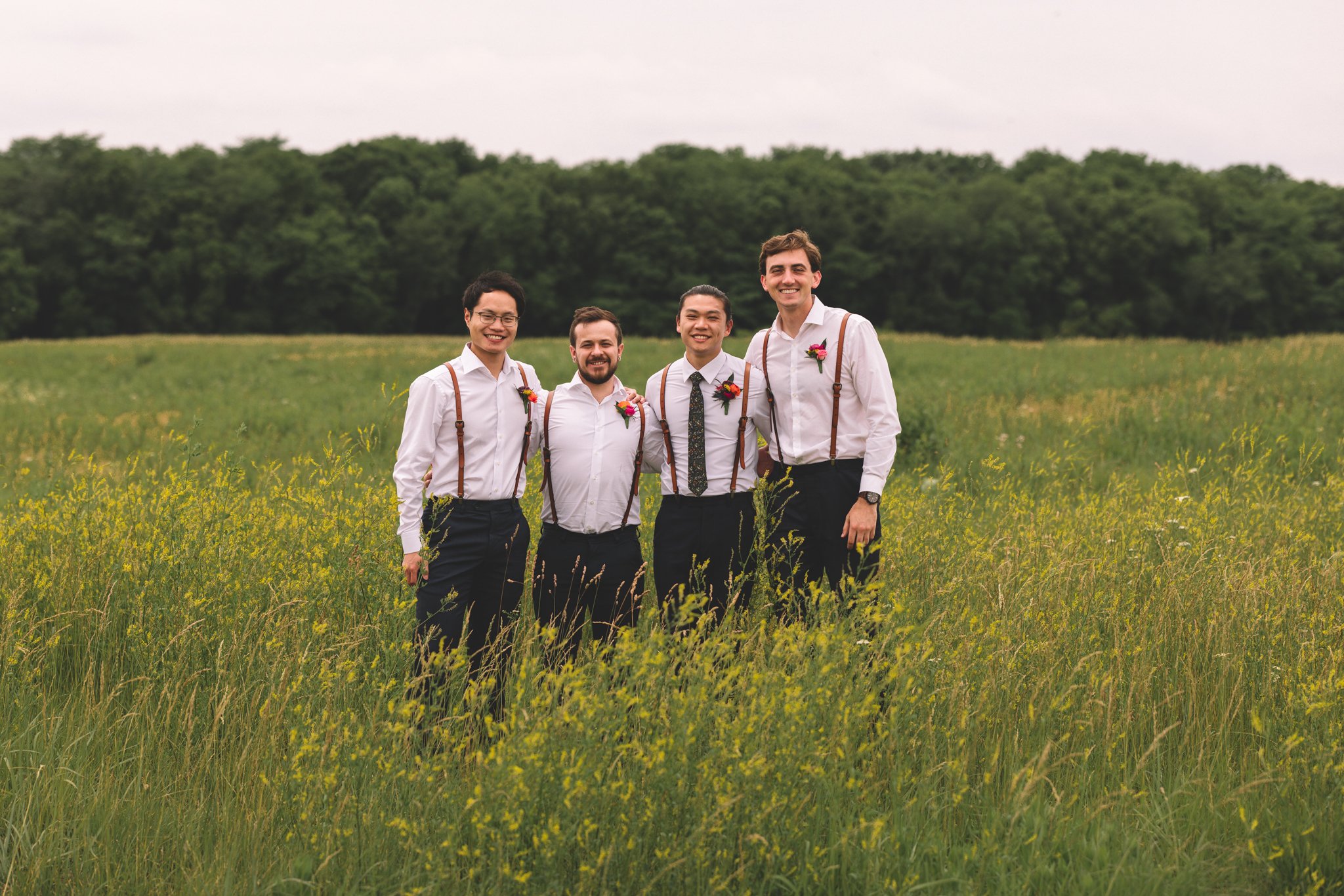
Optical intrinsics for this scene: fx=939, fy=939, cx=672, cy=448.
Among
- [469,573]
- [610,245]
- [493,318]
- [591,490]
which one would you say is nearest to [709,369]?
[591,490]

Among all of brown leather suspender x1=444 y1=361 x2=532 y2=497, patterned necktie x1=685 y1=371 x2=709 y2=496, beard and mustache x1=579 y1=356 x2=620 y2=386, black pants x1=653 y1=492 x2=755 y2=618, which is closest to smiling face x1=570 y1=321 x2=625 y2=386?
beard and mustache x1=579 y1=356 x2=620 y2=386

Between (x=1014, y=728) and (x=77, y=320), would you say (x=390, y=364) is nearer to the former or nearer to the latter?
(x=1014, y=728)

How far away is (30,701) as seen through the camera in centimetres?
388

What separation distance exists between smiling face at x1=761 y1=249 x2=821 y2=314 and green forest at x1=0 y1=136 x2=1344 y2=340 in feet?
208

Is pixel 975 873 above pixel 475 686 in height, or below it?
below

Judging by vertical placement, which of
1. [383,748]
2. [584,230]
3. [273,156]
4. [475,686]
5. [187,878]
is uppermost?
[273,156]

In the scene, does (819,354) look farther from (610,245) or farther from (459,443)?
(610,245)

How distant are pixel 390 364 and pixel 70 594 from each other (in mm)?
24771

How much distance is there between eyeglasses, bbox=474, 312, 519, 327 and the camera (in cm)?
423

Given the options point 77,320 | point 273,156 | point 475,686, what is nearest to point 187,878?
point 475,686

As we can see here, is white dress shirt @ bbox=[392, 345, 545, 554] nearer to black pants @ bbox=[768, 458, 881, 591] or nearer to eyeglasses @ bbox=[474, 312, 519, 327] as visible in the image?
eyeglasses @ bbox=[474, 312, 519, 327]

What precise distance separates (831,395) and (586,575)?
55.9 inches

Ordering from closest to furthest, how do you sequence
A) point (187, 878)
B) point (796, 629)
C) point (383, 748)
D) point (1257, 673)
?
point (187, 878) < point (383, 748) < point (796, 629) < point (1257, 673)

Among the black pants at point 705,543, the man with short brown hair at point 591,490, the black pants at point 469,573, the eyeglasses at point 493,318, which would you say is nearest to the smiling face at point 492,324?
the eyeglasses at point 493,318
